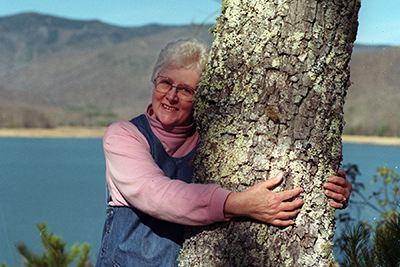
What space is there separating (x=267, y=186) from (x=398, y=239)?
0.73 m

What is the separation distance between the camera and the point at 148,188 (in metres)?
1.08

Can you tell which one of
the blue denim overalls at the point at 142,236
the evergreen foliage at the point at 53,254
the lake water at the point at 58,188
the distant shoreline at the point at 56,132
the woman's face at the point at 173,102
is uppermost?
the woman's face at the point at 173,102

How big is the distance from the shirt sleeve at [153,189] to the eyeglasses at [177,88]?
19 cm

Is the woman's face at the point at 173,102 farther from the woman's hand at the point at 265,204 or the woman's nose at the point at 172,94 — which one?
the woman's hand at the point at 265,204

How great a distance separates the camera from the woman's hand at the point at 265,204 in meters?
1.05

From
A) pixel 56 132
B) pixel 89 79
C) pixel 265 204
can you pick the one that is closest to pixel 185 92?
pixel 265 204

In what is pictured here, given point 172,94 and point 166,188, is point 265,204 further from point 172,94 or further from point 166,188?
point 172,94

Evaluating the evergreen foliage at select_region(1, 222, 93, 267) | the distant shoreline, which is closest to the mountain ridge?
the distant shoreline

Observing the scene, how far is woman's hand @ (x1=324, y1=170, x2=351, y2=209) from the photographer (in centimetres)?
113

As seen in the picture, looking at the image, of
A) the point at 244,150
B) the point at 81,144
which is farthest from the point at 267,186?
the point at 81,144

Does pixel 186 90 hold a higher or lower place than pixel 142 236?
higher

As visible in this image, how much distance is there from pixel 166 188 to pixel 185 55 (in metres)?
0.46

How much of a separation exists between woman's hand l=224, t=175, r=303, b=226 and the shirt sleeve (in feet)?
0.10

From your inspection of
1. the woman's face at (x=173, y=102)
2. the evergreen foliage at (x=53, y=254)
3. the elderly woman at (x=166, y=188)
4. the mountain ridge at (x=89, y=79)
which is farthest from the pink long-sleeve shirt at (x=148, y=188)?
the mountain ridge at (x=89, y=79)
